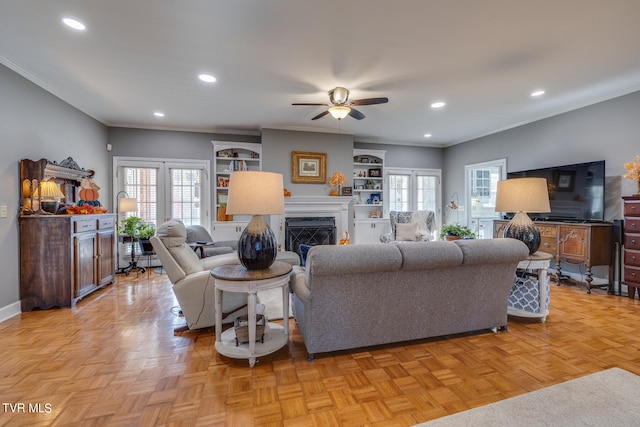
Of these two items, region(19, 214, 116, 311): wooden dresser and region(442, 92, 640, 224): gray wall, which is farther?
region(442, 92, 640, 224): gray wall

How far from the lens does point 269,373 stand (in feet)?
6.66

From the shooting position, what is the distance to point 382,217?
6871 millimetres

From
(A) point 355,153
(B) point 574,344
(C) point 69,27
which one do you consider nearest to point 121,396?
(C) point 69,27

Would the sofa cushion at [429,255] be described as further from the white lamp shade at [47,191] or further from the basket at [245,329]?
the white lamp shade at [47,191]

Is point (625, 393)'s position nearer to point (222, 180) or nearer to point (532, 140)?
point (532, 140)

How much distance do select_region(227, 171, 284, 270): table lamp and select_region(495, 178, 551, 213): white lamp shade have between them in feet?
7.51

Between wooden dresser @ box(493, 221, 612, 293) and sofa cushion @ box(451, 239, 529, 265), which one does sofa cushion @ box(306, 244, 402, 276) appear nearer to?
sofa cushion @ box(451, 239, 529, 265)

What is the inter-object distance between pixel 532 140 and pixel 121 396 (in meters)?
6.39

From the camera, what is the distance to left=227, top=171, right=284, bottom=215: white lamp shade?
2221 millimetres

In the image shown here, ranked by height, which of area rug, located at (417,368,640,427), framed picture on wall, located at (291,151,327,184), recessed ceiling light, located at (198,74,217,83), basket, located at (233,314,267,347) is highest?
recessed ceiling light, located at (198,74,217,83)

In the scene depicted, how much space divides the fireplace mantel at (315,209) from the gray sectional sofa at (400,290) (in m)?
3.08

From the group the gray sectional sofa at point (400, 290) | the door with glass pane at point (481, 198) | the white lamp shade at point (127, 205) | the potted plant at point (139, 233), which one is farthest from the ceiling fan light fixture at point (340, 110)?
the door with glass pane at point (481, 198)

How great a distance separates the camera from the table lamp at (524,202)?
2816mm

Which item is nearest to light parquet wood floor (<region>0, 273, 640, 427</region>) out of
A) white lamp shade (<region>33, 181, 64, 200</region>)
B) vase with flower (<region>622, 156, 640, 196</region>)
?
white lamp shade (<region>33, 181, 64, 200</region>)
